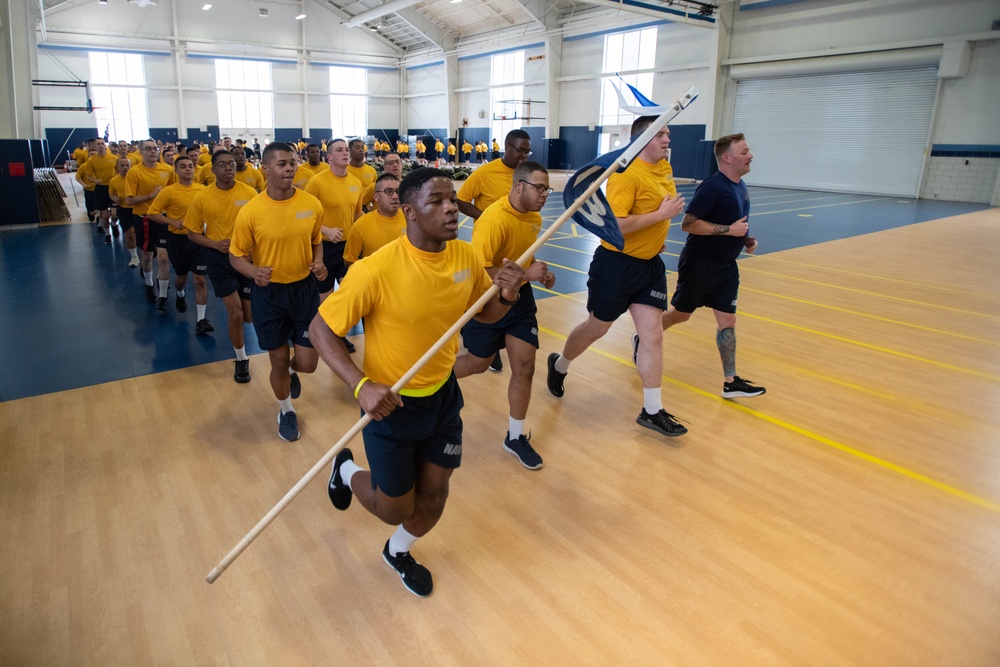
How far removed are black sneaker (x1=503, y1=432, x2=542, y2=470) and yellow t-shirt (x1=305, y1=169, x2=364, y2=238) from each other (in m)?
2.95

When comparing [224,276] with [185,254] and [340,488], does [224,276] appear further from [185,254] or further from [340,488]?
[340,488]

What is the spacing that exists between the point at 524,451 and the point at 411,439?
5.50 ft

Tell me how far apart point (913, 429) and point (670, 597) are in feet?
10.2

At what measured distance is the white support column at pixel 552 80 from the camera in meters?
30.3

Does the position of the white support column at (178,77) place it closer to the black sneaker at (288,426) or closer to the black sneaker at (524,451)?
the black sneaker at (288,426)

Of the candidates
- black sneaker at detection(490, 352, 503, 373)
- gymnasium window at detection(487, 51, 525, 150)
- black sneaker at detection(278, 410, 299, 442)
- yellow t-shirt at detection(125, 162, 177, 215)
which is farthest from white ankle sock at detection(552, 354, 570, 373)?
gymnasium window at detection(487, 51, 525, 150)

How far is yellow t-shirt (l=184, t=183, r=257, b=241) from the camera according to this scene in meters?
5.84

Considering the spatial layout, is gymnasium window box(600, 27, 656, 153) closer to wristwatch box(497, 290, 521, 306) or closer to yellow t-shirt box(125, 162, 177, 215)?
yellow t-shirt box(125, 162, 177, 215)

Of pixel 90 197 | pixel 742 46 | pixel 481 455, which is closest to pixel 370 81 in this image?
pixel 742 46

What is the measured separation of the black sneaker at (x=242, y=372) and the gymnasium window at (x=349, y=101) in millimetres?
37117

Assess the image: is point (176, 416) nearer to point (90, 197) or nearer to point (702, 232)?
point (702, 232)

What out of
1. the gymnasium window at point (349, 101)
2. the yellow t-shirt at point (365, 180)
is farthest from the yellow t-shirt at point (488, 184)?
the gymnasium window at point (349, 101)

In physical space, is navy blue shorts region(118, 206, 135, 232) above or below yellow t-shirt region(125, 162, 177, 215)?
below

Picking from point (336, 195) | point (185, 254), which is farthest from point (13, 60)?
point (336, 195)
